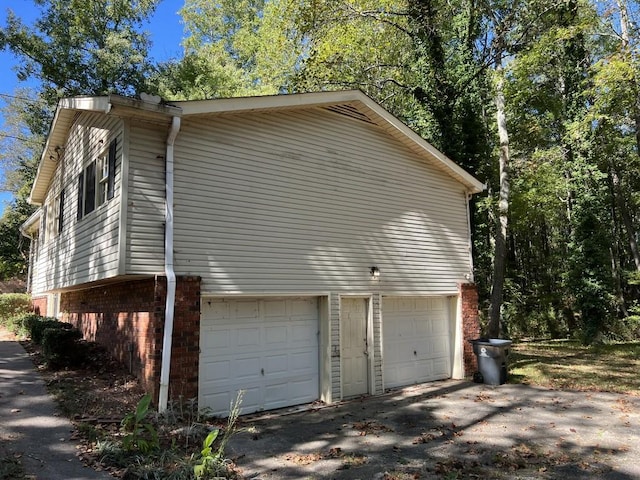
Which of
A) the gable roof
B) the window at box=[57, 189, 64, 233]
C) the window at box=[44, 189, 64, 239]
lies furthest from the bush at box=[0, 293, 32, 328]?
the window at box=[57, 189, 64, 233]

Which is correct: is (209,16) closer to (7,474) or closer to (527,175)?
(527,175)

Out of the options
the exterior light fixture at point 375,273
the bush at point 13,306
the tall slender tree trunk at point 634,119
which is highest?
the tall slender tree trunk at point 634,119

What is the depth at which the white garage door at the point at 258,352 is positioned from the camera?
7516 millimetres

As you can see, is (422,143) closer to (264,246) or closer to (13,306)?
(264,246)

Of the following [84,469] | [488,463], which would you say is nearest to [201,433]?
[84,469]

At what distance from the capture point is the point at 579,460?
561 cm

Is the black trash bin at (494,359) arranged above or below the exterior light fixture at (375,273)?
below

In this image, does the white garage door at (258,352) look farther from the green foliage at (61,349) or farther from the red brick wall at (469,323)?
the red brick wall at (469,323)

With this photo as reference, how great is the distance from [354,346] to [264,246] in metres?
3.14

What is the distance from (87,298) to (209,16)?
26859 millimetres

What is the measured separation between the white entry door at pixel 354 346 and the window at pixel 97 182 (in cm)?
496

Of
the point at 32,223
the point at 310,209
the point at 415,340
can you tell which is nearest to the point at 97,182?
the point at 310,209

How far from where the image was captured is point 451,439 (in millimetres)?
6496

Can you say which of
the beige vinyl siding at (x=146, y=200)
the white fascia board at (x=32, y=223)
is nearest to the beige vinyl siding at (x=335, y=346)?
the beige vinyl siding at (x=146, y=200)
